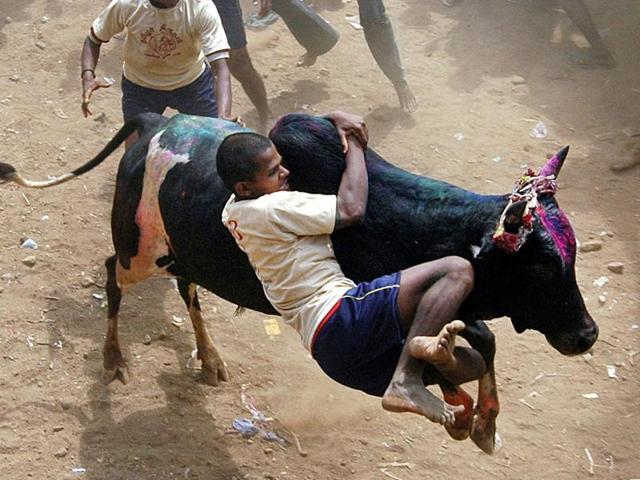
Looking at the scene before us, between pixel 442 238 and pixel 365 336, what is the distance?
1.47 feet

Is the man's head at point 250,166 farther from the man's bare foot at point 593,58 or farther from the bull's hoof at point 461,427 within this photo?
the man's bare foot at point 593,58

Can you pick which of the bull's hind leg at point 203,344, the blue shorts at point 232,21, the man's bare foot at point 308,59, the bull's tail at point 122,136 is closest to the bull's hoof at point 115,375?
the bull's hind leg at point 203,344

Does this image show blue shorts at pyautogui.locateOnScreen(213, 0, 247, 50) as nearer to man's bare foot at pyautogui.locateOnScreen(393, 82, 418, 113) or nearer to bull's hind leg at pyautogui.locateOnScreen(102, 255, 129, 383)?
man's bare foot at pyautogui.locateOnScreen(393, 82, 418, 113)

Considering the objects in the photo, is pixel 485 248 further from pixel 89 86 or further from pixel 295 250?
pixel 89 86

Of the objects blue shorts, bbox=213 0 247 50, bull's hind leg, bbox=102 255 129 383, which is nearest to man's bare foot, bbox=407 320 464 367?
bull's hind leg, bbox=102 255 129 383

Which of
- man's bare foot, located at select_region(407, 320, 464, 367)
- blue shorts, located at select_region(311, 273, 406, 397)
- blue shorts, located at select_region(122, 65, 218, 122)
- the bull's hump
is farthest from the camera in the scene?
blue shorts, located at select_region(122, 65, 218, 122)

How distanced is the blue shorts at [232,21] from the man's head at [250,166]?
3706 mm

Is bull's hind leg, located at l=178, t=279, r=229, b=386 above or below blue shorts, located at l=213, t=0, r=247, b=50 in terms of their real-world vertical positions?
below

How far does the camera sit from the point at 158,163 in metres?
4.10

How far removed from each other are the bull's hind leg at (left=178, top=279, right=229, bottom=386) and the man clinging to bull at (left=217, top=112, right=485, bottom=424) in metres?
1.40

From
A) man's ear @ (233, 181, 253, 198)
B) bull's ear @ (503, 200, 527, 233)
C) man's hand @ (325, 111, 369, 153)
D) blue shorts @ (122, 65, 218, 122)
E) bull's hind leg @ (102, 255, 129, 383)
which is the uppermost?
man's hand @ (325, 111, 369, 153)

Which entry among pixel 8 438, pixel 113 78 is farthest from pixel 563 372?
pixel 113 78

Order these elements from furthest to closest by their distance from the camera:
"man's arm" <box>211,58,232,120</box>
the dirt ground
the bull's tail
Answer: "man's arm" <box>211,58,232,120</box>
the dirt ground
the bull's tail

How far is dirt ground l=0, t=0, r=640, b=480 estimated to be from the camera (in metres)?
4.47
